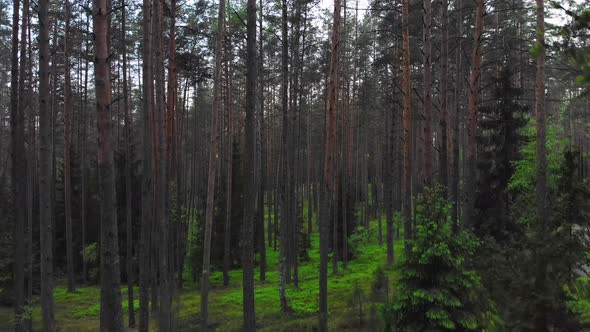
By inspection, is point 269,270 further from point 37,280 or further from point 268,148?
point 268,148

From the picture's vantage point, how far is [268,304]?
54.5 ft

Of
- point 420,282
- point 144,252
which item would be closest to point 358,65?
point 144,252

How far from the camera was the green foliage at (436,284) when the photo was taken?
677 centimetres

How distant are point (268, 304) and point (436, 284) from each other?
10754 mm

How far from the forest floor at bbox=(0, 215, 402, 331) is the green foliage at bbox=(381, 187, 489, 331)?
4.69 m

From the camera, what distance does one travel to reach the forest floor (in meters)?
13.4

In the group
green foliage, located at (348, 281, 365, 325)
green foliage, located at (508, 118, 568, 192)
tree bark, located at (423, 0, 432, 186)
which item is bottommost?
green foliage, located at (348, 281, 365, 325)

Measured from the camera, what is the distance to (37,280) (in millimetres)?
21047

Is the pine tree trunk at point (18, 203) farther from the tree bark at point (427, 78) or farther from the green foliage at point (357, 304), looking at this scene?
the tree bark at point (427, 78)

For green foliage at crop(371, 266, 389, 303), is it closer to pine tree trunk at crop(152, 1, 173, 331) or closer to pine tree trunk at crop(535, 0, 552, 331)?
pine tree trunk at crop(535, 0, 552, 331)

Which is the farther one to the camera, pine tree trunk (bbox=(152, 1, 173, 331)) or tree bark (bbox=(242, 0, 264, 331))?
pine tree trunk (bbox=(152, 1, 173, 331))

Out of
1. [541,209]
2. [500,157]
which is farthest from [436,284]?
[500,157]

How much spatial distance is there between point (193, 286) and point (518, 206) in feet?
56.6

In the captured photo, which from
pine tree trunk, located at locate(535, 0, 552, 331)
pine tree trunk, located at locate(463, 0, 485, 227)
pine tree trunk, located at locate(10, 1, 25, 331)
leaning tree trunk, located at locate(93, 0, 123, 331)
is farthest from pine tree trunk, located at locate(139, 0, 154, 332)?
pine tree trunk, located at locate(463, 0, 485, 227)
